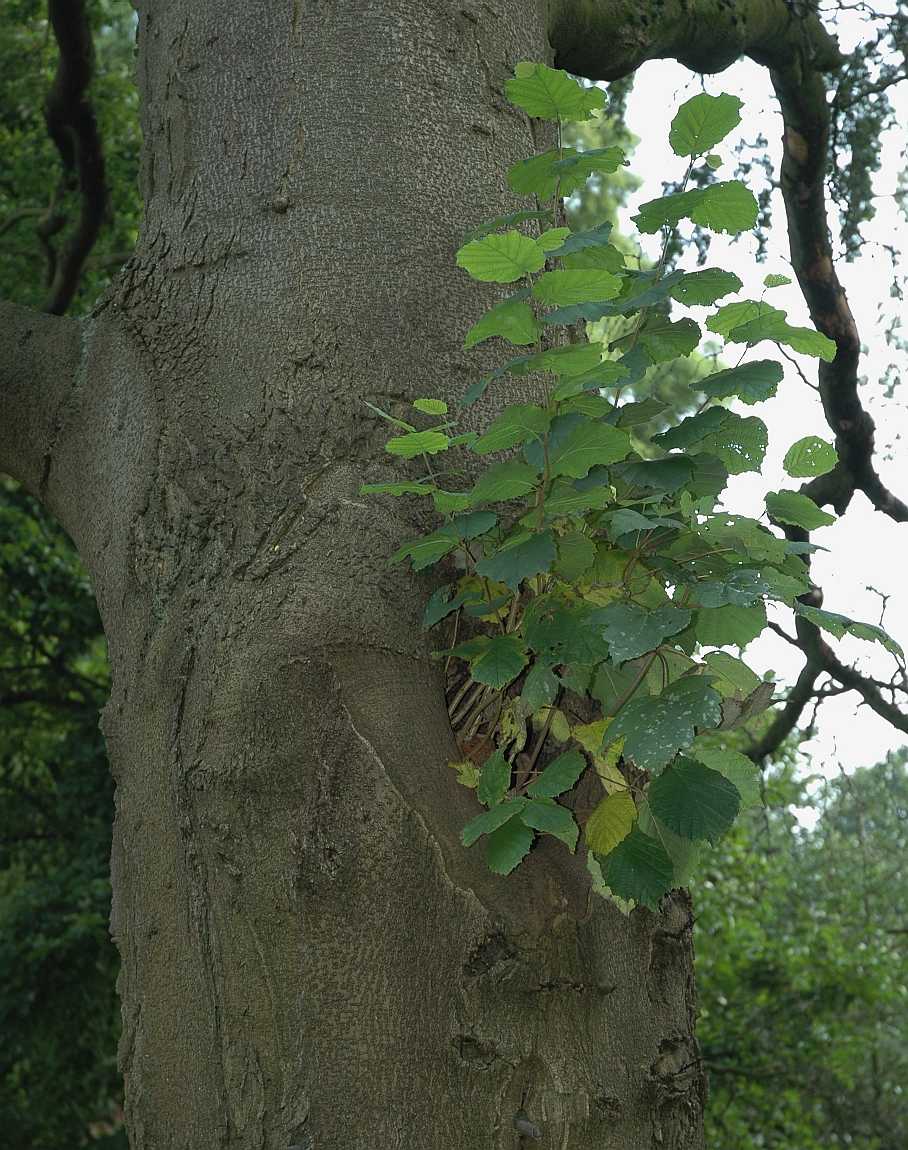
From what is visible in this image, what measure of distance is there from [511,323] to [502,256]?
0.08 meters

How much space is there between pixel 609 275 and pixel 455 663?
0.59 metres

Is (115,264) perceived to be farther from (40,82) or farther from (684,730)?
(684,730)

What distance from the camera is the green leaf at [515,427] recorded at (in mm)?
1418

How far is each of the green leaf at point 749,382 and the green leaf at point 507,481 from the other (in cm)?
26

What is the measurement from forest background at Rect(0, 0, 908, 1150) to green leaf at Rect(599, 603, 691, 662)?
6.38 meters

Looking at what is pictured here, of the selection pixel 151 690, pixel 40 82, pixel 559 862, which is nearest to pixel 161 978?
pixel 151 690

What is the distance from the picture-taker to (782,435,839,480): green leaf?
5.49 ft

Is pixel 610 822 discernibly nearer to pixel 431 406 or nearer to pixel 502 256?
pixel 431 406

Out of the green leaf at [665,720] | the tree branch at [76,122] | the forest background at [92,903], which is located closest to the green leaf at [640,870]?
the green leaf at [665,720]

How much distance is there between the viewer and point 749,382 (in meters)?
1.51

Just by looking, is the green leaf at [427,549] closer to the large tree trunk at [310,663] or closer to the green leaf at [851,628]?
the large tree trunk at [310,663]

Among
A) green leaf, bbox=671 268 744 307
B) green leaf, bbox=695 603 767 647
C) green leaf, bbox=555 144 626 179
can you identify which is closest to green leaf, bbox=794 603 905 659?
green leaf, bbox=695 603 767 647

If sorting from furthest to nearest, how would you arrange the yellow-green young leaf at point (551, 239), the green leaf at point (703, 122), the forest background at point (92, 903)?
the forest background at point (92, 903)
the green leaf at point (703, 122)
the yellow-green young leaf at point (551, 239)

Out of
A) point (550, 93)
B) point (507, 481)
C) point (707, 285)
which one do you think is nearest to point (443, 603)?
point (507, 481)
